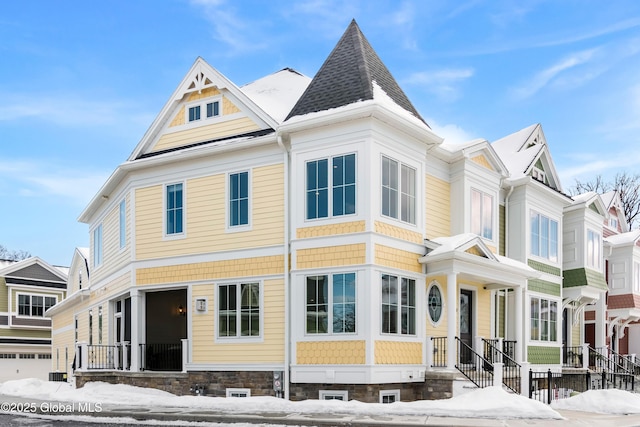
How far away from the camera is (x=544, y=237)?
22.2 meters

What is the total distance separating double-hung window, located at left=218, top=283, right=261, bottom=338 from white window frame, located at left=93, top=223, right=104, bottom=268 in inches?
308

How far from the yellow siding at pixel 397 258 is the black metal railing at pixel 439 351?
1.76 meters

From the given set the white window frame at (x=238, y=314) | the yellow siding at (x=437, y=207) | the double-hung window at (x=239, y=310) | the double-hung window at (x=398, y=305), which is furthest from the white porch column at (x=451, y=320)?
the double-hung window at (x=239, y=310)

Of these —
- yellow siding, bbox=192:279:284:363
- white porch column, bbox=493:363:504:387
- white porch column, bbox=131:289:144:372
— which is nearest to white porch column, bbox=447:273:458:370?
white porch column, bbox=493:363:504:387

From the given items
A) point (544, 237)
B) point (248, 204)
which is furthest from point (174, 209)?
point (544, 237)

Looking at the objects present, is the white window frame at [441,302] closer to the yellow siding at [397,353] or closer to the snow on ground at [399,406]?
the yellow siding at [397,353]

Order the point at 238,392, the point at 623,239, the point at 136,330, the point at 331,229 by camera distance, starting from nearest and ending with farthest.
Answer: the point at 331,229, the point at 238,392, the point at 136,330, the point at 623,239

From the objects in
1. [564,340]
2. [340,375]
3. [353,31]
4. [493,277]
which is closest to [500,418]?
[340,375]

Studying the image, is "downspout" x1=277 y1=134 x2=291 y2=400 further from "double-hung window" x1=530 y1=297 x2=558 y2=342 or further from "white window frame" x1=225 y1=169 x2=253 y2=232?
"double-hung window" x1=530 y1=297 x2=558 y2=342

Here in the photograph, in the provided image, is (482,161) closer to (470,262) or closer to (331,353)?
(470,262)

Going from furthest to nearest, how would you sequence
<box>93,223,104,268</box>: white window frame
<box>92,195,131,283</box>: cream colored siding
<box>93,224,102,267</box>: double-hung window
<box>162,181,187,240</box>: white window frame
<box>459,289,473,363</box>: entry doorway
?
<box>93,224,102,267</box>: double-hung window < <box>93,223,104,268</box>: white window frame < <box>92,195,131,283</box>: cream colored siding < <box>459,289,473,363</box>: entry doorway < <box>162,181,187,240</box>: white window frame

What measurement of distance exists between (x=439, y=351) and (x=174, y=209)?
795 centimetres

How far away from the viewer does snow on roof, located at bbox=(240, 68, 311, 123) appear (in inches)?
700

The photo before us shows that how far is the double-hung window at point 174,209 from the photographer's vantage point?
719 inches
